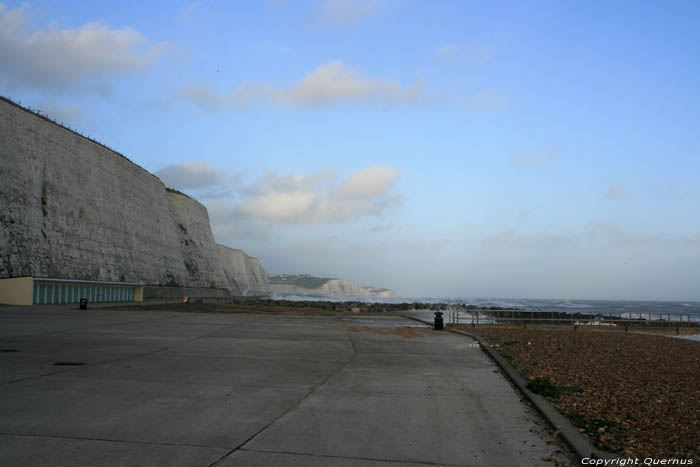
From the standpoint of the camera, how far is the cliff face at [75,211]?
3802 cm

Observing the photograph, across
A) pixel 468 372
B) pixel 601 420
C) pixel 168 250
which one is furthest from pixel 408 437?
pixel 168 250

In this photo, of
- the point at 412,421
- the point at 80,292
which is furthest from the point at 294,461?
the point at 80,292

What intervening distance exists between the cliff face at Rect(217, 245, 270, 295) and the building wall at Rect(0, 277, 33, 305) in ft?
271

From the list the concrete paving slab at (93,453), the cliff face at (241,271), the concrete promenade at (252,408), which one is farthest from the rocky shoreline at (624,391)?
the cliff face at (241,271)

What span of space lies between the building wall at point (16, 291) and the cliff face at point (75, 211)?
1816mm

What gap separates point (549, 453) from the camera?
19.7ft

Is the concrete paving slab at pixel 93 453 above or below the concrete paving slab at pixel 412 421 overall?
above

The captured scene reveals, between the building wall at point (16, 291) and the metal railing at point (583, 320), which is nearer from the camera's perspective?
the metal railing at point (583, 320)

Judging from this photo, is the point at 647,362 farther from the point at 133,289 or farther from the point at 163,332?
the point at 133,289

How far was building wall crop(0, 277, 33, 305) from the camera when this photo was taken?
33.2 m

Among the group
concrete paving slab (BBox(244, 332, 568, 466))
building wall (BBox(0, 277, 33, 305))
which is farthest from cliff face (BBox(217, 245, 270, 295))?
concrete paving slab (BBox(244, 332, 568, 466))

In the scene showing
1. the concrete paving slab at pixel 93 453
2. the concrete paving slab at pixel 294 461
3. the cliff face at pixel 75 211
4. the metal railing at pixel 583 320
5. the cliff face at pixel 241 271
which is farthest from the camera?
the cliff face at pixel 241 271

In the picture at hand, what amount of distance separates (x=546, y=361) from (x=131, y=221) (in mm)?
53800

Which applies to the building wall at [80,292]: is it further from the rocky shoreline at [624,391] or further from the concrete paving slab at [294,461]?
the concrete paving slab at [294,461]
